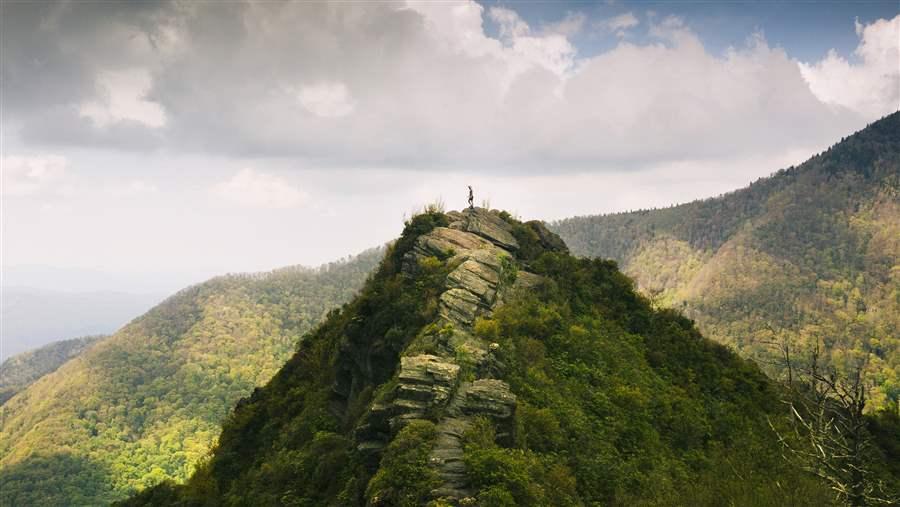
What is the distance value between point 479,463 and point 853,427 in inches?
350

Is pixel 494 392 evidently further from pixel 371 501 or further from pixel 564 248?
pixel 564 248

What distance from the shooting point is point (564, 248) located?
137 ft

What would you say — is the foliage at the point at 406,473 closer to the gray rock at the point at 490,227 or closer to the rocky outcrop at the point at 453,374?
the rocky outcrop at the point at 453,374

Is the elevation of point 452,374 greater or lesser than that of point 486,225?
lesser

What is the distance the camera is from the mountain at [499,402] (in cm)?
1667

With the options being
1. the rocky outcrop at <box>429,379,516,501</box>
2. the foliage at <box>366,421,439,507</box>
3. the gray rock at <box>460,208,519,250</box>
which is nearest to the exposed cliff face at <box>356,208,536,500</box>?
the rocky outcrop at <box>429,379,516,501</box>

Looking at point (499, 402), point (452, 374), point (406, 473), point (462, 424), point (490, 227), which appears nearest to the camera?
point (406, 473)

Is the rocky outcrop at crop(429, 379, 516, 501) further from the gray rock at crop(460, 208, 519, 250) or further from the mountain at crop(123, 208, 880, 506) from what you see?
the gray rock at crop(460, 208, 519, 250)

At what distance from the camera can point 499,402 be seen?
18.4 meters

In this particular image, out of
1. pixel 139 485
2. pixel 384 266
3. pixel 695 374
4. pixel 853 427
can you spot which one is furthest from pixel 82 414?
pixel 853 427

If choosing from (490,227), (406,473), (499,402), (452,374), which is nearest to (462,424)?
(499,402)

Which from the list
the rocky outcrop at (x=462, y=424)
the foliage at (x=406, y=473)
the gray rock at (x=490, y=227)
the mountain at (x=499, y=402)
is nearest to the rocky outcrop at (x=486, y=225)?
the gray rock at (x=490, y=227)

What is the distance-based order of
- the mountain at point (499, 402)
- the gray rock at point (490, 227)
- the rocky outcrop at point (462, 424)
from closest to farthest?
the rocky outcrop at point (462, 424) < the mountain at point (499, 402) < the gray rock at point (490, 227)

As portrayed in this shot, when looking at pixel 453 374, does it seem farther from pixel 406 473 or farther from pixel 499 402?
pixel 406 473
